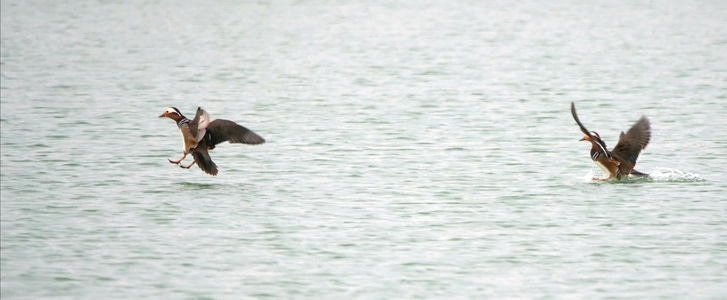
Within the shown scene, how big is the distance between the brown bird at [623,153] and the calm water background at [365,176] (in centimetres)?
24

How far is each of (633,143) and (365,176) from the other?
339cm

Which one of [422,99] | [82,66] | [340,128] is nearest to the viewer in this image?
[340,128]

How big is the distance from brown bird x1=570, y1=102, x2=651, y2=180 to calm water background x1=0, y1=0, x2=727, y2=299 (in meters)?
0.24

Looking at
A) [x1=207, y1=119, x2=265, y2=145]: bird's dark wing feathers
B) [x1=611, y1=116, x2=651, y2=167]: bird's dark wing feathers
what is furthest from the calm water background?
[x1=207, y1=119, x2=265, y2=145]: bird's dark wing feathers

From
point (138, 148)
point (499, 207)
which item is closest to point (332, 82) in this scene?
point (138, 148)

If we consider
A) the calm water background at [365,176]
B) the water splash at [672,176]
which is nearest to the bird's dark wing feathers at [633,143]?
the calm water background at [365,176]

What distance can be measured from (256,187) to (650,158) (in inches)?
215

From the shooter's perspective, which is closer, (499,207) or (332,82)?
(499,207)

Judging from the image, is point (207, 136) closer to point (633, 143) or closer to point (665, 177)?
point (633, 143)

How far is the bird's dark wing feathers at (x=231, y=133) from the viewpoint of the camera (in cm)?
1532

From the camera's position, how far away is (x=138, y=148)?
19.1 meters

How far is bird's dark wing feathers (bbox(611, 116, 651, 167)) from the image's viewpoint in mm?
15695

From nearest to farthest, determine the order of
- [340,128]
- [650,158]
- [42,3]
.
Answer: [650,158] → [340,128] → [42,3]

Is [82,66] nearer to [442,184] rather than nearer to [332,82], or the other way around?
[332,82]
